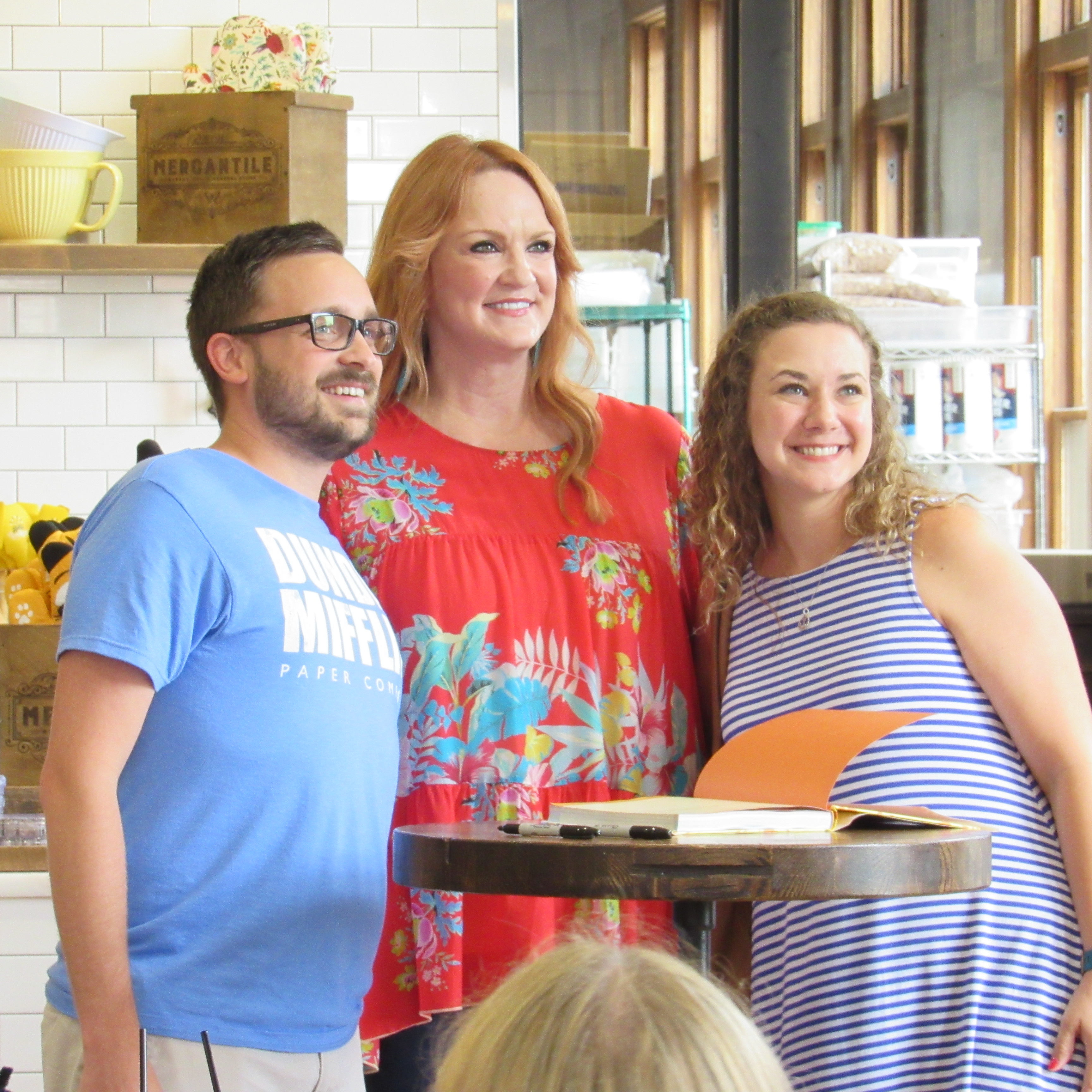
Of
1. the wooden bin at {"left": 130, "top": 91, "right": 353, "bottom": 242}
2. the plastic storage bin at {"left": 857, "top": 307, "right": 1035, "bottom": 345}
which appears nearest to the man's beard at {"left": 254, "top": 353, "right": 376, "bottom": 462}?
the wooden bin at {"left": 130, "top": 91, "right": 353, "bottom": 242}

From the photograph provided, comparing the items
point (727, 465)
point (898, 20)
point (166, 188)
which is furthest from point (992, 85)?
point (727, 465)

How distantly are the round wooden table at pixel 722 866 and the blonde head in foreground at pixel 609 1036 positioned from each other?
269 mm

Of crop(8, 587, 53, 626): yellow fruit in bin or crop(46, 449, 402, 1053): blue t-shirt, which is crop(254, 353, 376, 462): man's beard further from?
crop(8, 587, 53, 626): yellow fruit in bin

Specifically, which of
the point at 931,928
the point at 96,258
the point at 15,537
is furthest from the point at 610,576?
the point at 96,258

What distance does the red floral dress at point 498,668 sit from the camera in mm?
1659

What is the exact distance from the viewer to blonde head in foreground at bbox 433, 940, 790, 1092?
0.66 m

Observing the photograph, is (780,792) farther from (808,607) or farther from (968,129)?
(968,129)

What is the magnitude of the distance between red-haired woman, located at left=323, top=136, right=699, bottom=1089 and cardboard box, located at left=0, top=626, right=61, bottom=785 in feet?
3.25

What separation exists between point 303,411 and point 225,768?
0.40 meters

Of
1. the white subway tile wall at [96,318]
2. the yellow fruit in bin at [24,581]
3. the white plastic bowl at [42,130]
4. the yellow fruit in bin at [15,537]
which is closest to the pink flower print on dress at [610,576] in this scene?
the yellow fruit in bin at [24,581]

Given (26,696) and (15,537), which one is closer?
(26,696)

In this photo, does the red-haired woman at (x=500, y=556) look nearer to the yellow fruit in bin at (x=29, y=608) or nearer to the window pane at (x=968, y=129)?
the yellow fruit in bin at (x=29, y=608)

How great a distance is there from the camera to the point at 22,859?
227cm

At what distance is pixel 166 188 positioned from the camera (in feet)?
9.61
